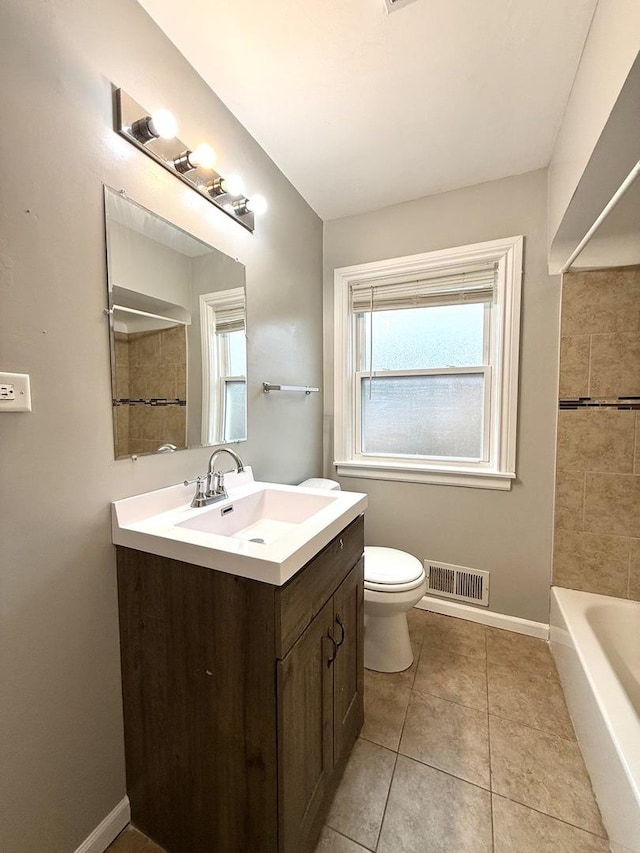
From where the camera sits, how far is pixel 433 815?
1077 mm

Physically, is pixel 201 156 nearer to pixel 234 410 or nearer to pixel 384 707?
pixel 234 410

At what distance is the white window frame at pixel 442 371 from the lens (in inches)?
73.0

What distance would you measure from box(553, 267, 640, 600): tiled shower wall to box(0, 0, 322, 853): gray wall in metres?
1.82

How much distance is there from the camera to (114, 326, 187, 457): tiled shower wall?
3.41 feet

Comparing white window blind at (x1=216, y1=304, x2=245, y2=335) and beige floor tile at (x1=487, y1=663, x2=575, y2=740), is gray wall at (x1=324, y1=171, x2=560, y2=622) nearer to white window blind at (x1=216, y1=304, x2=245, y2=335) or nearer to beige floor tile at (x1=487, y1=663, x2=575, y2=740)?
beige floor tile at (x1=487, y1=663, x2=575, y2=740)

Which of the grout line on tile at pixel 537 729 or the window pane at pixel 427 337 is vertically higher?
the window pane at pixel 427 337

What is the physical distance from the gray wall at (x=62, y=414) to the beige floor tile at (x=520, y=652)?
1.64 meters

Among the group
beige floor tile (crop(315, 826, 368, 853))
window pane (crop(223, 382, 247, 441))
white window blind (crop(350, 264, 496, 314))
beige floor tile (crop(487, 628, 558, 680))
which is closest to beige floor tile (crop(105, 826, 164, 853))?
beige floor tile (crop(315, 826, 368, 853))

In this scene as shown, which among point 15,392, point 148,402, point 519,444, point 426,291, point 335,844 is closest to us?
point 15,392

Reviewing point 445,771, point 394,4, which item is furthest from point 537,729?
point 394,4

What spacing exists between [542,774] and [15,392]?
1938 millimetres

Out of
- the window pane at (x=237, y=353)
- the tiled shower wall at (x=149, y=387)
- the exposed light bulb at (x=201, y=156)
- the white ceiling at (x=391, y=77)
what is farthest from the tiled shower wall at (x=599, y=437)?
the tiled shower wall at (x=149, y=387)

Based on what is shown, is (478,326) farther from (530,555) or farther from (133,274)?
(133,274)

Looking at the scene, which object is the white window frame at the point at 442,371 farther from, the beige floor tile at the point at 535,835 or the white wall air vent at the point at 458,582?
the beige floor tile at the point at 535,835
